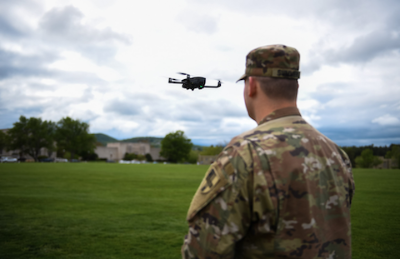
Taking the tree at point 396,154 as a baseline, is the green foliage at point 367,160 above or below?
below

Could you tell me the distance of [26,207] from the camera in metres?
11.2

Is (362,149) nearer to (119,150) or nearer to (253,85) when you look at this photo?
(253,85)

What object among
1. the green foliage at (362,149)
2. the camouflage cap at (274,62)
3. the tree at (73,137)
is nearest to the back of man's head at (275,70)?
→ the camouflage cap at (274,62)

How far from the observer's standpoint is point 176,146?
4205 inches

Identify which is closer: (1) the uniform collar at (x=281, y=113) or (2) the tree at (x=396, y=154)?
(1) the uniform collar at (x=281, y=113)

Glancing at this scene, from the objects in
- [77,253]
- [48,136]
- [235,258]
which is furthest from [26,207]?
[48,136]

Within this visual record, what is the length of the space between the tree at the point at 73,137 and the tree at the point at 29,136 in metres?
10.8

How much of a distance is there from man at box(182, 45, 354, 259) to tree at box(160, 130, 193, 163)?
105 meters

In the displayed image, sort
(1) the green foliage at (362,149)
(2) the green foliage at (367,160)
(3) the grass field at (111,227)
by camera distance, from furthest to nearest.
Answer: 1. (1) the green foliage at (362,149)
2. (2) the green foliage at (367,160)
3. (3) the grass field at (111,227)

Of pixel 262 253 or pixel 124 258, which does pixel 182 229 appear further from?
pixel 262 253

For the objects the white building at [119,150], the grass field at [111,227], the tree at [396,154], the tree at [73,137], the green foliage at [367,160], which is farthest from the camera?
the white building at [119,150]

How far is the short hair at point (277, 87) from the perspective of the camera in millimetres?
1889

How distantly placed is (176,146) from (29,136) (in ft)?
160

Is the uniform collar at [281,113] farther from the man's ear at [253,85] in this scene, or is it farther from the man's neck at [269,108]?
the man's ear at [253,85]
